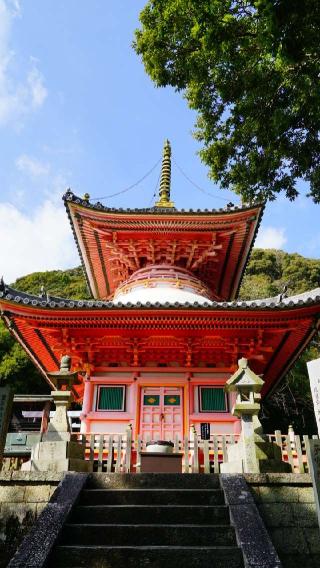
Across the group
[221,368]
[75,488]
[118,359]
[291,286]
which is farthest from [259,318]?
[291,286]

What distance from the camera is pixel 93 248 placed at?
1553 centimetres

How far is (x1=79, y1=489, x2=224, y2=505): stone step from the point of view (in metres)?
5.96

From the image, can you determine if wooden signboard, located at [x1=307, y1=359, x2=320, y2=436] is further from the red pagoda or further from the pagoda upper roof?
the pagoda upper roof

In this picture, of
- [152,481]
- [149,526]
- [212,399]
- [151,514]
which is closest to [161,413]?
[212,399]

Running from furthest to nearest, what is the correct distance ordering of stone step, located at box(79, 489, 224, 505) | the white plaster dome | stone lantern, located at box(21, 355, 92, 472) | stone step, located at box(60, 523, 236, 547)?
the white plaster dome < stone lantern, located at box(21, 355, 92, 472) < stone step, located at box(79, 489, 224, 505) < stone step, located at box(60, 523, 236, 547)

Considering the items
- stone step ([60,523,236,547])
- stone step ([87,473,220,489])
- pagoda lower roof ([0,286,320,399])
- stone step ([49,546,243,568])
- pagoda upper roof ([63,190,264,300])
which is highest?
pagoda upper roof ([63,190,264,300])

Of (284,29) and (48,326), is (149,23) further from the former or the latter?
(48,326)

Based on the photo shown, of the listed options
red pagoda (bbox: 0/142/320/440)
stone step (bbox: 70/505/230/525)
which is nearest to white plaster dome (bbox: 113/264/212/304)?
Result: red pagoda (bbox: 0/142/320/440)

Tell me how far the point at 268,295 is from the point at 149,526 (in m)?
39.2

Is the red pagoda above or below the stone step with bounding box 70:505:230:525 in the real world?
above

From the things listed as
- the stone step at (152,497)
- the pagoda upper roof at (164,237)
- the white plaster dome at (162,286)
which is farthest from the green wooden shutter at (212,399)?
the stone step at (152,497)

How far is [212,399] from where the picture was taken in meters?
11.6

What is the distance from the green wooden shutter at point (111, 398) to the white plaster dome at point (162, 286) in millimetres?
2822

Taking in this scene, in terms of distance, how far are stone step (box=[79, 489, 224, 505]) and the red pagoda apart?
16.8 feet
